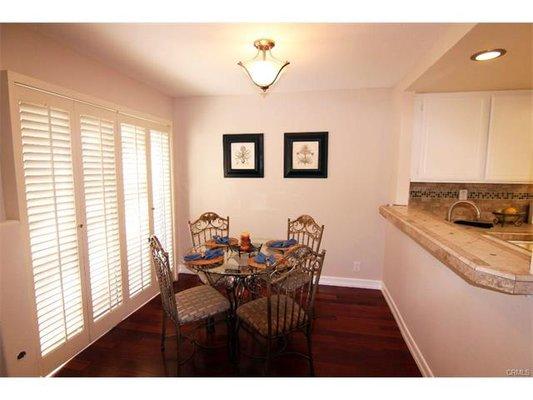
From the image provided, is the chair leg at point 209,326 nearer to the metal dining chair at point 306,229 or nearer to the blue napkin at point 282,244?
the blue napkin at point 282,244

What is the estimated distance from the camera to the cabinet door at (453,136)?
2.48 meters

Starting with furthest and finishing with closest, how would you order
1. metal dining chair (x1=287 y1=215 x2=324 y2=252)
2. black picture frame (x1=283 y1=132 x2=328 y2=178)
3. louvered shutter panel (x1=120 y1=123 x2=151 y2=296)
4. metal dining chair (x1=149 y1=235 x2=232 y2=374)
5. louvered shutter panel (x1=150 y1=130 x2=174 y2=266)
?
black picture frame (x1=283 y1=132 x2=328 y2=178) → louvered shutter panel (x1=150 y1=130 x2=174 y2=266) → metal dining chair (x1=287 y1=215 x2=324 y2=252) → louvered shutter panel (x1=120 y1=123 x2=151 y2=296) → metal dining chair (x1=149 y1=235 x2=232 y2=374)

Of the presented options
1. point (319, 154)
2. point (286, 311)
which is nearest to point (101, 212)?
point (286, 311)

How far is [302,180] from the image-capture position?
3250 mm

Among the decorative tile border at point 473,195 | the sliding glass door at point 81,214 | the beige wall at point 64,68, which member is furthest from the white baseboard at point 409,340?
the beige wall at point 64,68

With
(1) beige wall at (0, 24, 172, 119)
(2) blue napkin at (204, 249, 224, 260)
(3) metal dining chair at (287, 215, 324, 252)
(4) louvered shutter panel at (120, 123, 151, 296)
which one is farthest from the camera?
(3) metal dining chair at (287, 215, 324, 252)

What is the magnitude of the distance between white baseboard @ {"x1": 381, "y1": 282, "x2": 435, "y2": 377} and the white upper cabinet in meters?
1.37

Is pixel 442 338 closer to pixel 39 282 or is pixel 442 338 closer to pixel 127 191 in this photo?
pixel 39 282

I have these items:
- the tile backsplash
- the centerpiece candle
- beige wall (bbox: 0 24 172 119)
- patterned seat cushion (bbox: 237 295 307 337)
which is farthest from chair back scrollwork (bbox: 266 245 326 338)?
beige wall (bbox: 0 24 172 119)

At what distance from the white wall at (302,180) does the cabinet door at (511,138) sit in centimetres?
92

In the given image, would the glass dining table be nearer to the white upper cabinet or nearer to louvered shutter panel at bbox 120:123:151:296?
louvered shutter panel at bbox 120:123:151:296

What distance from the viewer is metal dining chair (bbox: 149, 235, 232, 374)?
178 centimetres

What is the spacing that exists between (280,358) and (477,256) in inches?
61.9

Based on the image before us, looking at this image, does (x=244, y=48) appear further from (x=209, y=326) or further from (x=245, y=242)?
(x=209, y=326)
